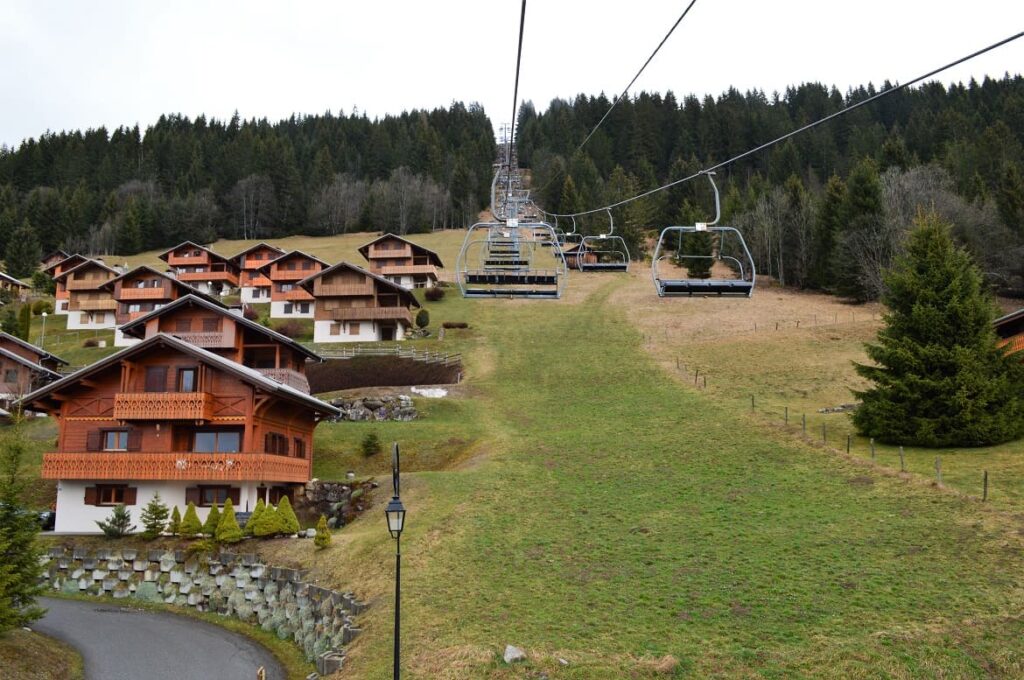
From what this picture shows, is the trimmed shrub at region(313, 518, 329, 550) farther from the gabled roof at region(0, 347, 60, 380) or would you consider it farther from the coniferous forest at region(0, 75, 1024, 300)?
the coniferous forest at region(0, 75, 1024, 300)

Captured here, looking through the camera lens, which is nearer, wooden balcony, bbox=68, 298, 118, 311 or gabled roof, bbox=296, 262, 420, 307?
gabled roof, bbox=296, 262, 420, 307

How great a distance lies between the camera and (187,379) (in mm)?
38656

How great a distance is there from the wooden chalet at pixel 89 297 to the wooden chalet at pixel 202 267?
45.9ft

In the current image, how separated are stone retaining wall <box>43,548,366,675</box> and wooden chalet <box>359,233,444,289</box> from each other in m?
68.3

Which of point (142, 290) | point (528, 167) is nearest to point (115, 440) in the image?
point (142, 290)

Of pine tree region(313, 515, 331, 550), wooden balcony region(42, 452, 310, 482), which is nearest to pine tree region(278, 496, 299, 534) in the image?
pine tree region(313, 515, 331, 550)

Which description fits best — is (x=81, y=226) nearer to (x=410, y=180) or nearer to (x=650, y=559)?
(x=410, y=180)

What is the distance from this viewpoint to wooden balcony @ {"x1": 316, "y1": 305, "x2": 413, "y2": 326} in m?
75.2

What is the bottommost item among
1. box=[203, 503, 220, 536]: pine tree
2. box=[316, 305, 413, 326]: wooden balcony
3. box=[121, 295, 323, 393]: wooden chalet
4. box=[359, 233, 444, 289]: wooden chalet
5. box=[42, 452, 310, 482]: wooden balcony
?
box=[203, 503, 220, 536]: pine tree

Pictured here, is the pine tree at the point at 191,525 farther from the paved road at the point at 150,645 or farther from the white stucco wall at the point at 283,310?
the white stucco wall at the point at 283,310

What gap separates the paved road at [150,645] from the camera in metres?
20.5

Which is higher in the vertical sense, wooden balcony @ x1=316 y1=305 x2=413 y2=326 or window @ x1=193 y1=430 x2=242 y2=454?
wooden balcony @ x1=316 y1=305 x2=413 y2=326

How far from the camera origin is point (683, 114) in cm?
16488

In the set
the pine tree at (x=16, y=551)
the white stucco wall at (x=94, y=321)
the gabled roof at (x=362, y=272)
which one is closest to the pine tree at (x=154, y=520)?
the pine tree at (x=16, y=551)
